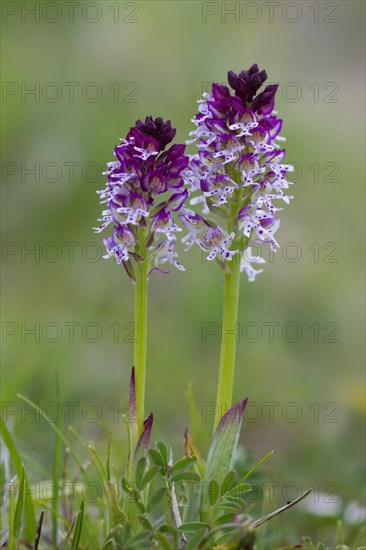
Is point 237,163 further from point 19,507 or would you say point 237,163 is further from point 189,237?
point 19,507

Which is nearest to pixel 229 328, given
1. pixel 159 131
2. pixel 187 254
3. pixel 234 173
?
pixel 234 173

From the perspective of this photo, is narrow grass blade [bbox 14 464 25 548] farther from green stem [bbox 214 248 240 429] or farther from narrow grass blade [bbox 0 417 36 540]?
green stem [bbox 214 248 240 429]

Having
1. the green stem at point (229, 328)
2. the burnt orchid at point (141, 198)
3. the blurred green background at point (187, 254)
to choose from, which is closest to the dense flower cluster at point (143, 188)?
the burnt orchid at point (141, 198)

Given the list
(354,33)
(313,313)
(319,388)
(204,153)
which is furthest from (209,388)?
(354,33)

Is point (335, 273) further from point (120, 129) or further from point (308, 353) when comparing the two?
point (120, 129)

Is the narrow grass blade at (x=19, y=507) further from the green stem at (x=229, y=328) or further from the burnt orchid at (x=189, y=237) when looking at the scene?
the green stem at (x=229, y=328)

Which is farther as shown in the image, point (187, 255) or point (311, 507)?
point (187, 255)
